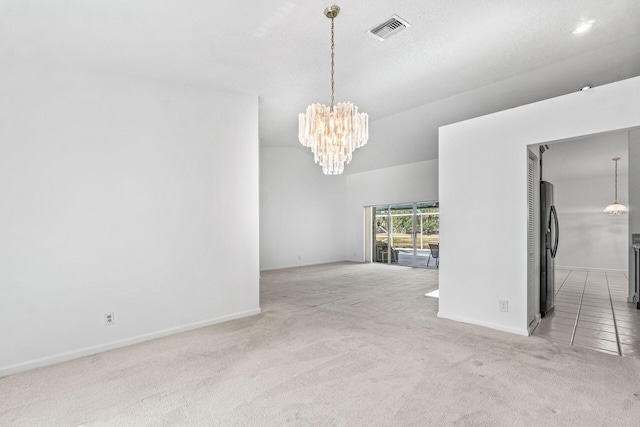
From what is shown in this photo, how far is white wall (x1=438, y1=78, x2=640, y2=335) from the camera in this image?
10.5 feet

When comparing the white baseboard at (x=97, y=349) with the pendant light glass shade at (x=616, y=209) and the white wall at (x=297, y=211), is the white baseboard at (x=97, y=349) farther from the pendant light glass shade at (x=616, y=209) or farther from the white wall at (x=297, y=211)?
the pendant light glass shade at (x=616, y=209)

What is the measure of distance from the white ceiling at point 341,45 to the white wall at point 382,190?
4.11m

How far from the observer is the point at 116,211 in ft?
10.9

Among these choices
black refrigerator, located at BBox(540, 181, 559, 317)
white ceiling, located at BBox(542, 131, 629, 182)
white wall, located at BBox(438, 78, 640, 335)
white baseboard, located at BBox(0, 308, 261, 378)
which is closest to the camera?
white baseboard, located at BBox(0, 308, 261, 378)

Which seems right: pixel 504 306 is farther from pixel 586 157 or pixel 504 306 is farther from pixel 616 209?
pixel 616 209

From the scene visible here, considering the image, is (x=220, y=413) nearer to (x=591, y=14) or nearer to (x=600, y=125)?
(x=600, y=125)

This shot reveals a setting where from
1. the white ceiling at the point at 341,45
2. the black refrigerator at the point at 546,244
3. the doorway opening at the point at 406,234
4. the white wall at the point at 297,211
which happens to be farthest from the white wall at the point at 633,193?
the white wall at the point at 297,211

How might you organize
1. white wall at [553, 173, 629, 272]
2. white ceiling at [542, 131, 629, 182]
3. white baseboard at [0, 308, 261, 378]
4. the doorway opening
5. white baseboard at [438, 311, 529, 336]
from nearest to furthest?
white baseboard at [0, 308, 261, 378] → white baseboard at [438, 311, 529, 336] → white ceiling at [542, 131, 629, 182] → white wall at [553, 173, 629, 272] → the doorway opening

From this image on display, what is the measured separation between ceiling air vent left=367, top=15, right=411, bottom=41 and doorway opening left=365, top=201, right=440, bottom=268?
21.9 ft

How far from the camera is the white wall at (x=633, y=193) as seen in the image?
16.3 feet

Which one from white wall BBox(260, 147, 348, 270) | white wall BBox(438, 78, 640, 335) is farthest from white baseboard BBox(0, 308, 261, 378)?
white wall BBox(260, 147, 348, 270)

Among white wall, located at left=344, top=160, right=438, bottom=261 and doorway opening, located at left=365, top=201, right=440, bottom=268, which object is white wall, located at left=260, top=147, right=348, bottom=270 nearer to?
white wall, located at left=344, top=160, right=438, bottom=261

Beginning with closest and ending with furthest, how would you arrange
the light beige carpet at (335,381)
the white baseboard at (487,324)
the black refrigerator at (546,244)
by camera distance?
the light beige carpet at (335,381) < the white baseboard at (487,324) < the black refrigerator at (546,244)

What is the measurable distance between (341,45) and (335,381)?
3167mm
